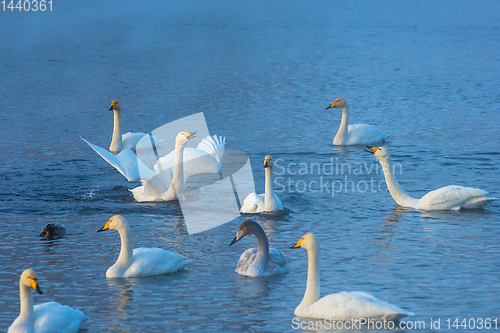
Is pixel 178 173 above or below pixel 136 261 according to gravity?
above

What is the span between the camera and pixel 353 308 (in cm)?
732

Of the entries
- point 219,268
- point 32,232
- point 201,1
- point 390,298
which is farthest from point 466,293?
point 201,1

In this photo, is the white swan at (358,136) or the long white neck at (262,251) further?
the white swan at (358,136)

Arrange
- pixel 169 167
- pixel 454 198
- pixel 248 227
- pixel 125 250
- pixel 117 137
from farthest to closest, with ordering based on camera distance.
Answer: pixel 117 137
pixel 169 167
pixel 454 198
pixel 248 227
pixel 125 250

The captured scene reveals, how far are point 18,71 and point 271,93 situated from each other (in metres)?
12.2

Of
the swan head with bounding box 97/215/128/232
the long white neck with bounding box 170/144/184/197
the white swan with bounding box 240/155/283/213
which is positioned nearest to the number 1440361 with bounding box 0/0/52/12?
the long white neck with bounding box 170/144/184/197

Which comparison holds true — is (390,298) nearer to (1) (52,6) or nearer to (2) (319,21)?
(2) (319,21)

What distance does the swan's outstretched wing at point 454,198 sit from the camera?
12148mm

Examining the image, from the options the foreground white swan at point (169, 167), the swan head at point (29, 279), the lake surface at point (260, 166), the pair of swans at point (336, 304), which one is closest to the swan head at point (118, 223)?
the lake surface at point (260, 166)

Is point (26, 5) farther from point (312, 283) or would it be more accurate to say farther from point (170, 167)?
point (312, 283)

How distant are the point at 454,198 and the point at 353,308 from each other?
5.47 metres

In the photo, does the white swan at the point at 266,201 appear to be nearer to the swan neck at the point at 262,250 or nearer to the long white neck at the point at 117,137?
the swan neck at the point at 262,250

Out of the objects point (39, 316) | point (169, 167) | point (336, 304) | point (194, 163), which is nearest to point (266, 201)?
point (194, 163)

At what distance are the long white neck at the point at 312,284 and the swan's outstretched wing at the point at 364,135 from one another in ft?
34.3
